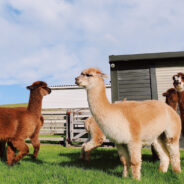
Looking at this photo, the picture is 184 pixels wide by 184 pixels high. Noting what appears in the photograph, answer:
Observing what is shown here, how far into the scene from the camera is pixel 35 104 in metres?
4.89

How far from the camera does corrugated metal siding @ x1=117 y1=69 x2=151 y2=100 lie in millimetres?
9219

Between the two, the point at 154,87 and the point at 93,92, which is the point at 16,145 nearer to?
the point at 93,92

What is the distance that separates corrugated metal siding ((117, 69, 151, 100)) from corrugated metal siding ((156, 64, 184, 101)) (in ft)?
1.60

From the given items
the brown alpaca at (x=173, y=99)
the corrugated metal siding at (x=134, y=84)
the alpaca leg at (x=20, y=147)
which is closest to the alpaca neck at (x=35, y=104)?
the alpaca leg at (x=20, y=147)

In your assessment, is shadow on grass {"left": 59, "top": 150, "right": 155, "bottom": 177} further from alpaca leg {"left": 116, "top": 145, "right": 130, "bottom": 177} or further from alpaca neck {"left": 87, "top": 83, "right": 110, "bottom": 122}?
alpaca neck {"left": 87, "top": 83, "right": 110, "bottom": 122}

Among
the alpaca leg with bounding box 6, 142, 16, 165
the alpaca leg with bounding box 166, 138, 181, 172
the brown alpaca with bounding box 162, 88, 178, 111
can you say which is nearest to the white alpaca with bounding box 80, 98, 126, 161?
the brown alpaca with bounding box 162, 88, 178, 111

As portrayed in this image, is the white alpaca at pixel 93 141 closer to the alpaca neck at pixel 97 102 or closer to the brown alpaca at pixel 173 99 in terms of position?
the brown alpaca at pixel 173 99

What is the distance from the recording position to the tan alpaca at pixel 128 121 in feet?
10.1

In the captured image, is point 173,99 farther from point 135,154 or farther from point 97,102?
point 97,102

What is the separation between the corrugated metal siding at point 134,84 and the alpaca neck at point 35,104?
5052 mm

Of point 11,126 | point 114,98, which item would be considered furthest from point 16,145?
point 114,98

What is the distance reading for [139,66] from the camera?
938 cm

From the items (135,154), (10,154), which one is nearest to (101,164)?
(135,154)

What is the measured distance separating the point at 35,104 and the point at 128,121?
2.65m
